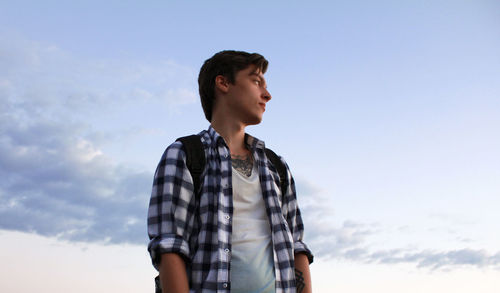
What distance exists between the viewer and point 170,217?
12.2 feet

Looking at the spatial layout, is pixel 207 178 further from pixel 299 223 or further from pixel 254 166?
pixel 299 223

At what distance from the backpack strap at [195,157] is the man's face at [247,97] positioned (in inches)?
24.5

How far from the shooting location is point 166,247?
3.53 metres

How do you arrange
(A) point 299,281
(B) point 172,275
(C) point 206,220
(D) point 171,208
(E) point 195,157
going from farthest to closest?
(A) point 299,281
(E) point 195,157
(C) point 206,220
(D) point 171,208
(B) point 172,275

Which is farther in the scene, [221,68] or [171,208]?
[221,68]

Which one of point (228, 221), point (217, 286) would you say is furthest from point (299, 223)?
point (217, 286)

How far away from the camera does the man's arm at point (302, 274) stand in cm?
416

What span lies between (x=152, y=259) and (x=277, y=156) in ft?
5.90

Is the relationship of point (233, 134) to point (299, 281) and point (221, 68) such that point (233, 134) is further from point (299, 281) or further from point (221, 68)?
point (299, 281)

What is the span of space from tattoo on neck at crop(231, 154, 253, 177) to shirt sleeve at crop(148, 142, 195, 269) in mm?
580

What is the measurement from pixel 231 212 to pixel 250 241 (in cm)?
30

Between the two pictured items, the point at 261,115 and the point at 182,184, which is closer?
the point at 182,184

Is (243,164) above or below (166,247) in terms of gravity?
above

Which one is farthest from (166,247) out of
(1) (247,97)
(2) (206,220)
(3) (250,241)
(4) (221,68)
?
(4) (221,68)
